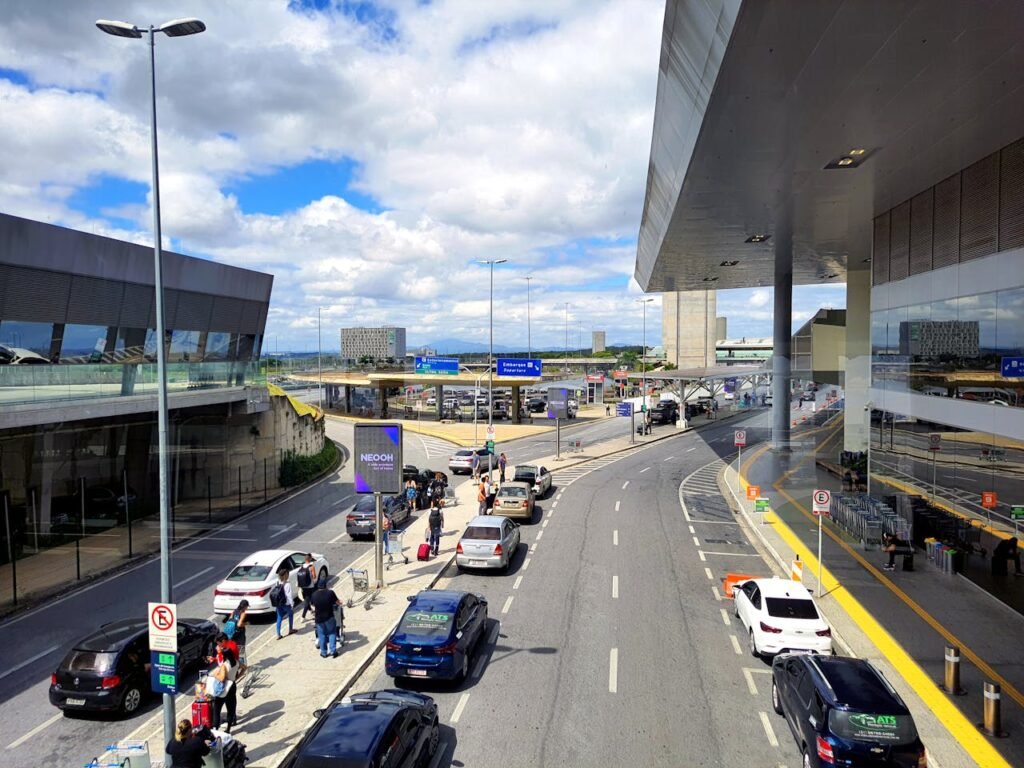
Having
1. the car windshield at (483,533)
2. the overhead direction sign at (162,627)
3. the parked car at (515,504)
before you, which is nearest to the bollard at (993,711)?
the car windshield at (483,533)

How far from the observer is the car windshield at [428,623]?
39.8 feet

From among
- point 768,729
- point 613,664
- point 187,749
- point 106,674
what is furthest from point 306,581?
point 768,729

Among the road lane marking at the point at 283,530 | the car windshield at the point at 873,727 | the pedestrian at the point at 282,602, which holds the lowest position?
the road lane marking at the point at 283,530

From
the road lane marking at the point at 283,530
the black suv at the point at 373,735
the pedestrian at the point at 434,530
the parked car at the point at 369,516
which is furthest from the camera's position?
the road lane marking at the point at 283,530

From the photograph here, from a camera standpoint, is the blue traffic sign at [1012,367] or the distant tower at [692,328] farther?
the distant tower at [692,328]

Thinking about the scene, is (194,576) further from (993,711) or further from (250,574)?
(993,711)

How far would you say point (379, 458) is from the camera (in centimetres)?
1877

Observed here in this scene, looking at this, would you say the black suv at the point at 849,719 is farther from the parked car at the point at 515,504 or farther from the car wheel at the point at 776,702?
the parked car at the point at 515,504

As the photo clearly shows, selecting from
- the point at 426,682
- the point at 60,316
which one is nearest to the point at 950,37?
the point at 426,682

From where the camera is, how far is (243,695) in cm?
1183

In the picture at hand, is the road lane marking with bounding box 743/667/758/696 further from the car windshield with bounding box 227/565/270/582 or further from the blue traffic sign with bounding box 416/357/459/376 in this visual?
the blue traffic sign with bounding box 416/357/459/376

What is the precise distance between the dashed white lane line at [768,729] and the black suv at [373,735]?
4966mm

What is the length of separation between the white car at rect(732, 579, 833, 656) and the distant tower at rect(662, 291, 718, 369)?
102 metres

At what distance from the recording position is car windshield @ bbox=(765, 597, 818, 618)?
13477 millimetres
